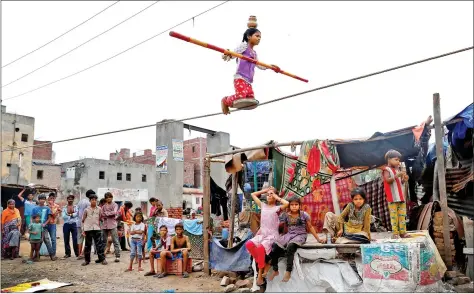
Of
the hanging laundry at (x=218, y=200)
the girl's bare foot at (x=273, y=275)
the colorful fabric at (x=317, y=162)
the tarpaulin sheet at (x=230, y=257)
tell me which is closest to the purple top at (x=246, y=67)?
the colorful fabric at (x=317, y=162)

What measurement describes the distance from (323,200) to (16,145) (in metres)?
28.1

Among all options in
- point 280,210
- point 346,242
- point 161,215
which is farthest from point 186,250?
point 346,242

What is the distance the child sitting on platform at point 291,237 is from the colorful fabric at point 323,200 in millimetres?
1834

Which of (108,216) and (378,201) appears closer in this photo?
(378,201)

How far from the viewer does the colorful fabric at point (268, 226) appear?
6066 millimetres

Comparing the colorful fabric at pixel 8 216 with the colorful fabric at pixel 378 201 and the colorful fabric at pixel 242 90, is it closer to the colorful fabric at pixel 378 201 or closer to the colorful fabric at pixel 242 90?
the colorful fabric at pixel 242 90

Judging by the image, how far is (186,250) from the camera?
8.03 meters

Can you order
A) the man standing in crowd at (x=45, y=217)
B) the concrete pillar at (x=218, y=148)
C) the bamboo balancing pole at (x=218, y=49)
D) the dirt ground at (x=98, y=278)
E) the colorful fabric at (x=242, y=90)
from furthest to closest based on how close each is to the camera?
the concrete pillar at (x=218, y=148)
the man standing in crowd at (x=45, y=217)
the dirt ground at (x=98, y=278)
the colorful fabric at (x=242, y=90)
the bamboo balancing pole at (x=218, y=49)

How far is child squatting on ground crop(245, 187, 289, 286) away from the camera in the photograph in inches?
234

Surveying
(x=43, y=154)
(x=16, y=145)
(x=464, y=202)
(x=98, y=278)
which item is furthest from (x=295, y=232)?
(x=43, y=154)

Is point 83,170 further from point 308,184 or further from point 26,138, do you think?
point 308,184

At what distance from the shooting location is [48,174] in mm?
33531

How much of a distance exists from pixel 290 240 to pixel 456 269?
7.71 ft

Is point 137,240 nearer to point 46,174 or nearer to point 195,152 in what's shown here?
point 46,174
